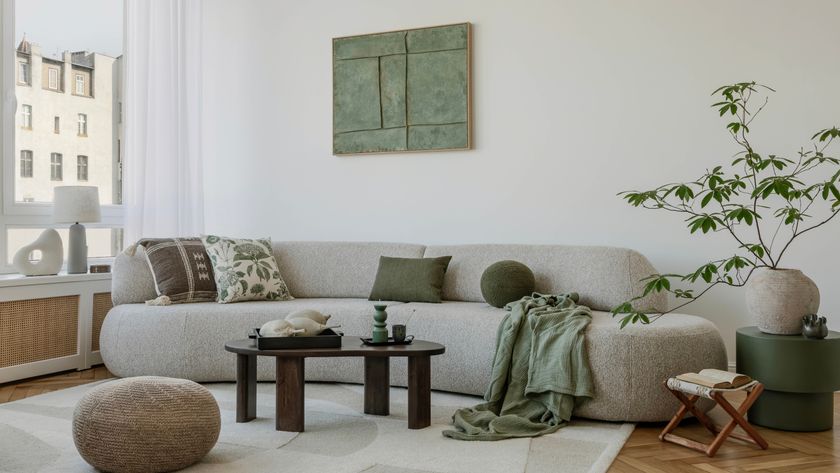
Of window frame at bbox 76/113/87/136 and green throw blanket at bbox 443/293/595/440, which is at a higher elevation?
window frame at bbox 76/113/87/136

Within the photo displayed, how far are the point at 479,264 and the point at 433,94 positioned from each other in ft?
4.25

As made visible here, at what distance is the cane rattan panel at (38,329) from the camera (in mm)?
4371

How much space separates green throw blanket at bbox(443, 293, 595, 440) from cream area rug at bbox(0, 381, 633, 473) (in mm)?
91

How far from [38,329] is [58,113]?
1553 millimetres

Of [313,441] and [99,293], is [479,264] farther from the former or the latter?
[99,293]

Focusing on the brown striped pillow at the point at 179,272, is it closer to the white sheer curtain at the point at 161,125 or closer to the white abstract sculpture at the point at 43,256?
the white abstract sculpture at the point at 43,256

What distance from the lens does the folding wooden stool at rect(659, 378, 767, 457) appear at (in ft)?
10.2

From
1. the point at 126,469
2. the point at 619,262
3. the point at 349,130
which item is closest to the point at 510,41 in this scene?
the point at 349,130

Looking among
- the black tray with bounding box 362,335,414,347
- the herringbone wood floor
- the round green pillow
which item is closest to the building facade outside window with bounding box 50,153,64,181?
the black tray with bounding box 362,335,414,347

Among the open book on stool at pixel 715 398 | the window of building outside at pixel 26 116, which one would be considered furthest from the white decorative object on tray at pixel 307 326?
the window of building outside at pixel 26 116

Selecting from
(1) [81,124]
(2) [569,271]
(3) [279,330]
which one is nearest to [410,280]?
(2) [569,271]

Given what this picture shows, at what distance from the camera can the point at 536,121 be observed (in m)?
5.04

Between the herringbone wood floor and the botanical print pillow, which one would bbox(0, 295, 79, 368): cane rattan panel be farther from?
the herringbone wood floor

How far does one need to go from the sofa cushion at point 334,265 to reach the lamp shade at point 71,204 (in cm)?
120
